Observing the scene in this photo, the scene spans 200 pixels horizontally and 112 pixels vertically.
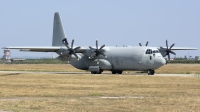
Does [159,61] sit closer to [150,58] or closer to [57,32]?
[150,58]

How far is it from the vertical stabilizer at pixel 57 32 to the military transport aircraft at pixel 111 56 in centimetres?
25

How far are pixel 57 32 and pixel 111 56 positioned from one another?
10.6 meters

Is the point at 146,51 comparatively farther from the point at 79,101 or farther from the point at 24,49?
the point at 79,101

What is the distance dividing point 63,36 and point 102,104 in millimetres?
44280

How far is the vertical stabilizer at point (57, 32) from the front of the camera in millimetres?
68000

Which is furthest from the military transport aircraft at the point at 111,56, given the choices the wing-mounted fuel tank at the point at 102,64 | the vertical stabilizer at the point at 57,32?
the vertical stabilizer at the point at 57,32

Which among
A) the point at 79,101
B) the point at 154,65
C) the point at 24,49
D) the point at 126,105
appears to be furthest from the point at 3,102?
the point at 24,49

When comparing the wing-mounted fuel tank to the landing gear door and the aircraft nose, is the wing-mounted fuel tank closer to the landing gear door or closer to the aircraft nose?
the landing gear door

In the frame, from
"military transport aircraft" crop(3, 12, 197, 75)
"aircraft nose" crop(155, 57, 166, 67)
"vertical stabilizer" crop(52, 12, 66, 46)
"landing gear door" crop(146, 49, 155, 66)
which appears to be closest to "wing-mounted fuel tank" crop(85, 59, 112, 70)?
"military transport aircraft" crop(3, 12, 197, 75)

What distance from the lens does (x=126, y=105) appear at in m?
24.0

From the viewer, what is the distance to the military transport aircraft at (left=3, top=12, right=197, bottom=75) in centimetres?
5822

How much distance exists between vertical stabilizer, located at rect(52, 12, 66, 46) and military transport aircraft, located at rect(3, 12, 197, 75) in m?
0.25

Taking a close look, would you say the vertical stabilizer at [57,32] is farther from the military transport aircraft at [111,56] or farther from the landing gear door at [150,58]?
→ the landing gear door at [150,58]

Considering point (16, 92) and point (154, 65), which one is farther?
point (154, 65)
